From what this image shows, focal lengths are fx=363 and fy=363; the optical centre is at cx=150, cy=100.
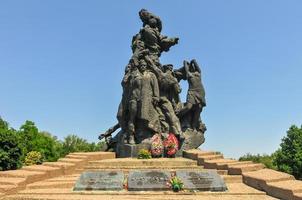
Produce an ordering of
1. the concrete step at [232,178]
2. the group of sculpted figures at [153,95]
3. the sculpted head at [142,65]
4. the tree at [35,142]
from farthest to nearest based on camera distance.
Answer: the tree at [35,142] < the sculpted head at [142,65] < the group of sculpted figures at [153,95] < the concrete step at [232,178]

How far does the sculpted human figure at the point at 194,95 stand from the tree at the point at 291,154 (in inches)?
438

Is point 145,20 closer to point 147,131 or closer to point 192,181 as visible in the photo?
point 147,131

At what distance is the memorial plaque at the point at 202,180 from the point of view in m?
7.93

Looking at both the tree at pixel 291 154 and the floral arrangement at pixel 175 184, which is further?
the tree at pixel 291 154

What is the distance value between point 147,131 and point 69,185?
18.3 ft

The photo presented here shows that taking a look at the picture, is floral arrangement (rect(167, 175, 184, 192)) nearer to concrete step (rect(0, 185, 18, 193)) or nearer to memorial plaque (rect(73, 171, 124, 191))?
memorial plaque (rect(73, 171, 124, 191))

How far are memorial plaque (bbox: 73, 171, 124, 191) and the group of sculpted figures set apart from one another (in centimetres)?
482

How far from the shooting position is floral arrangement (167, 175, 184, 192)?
791 centimetres

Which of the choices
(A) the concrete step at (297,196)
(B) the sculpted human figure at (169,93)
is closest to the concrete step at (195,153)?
(B) the sculpted human figure at (169,93)

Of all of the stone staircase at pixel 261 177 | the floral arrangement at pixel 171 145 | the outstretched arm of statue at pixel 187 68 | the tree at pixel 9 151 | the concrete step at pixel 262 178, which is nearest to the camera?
the stone staircase at pixel 261 177

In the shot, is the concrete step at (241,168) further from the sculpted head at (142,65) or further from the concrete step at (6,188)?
the sculpted head at (142,65)

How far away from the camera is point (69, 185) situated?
8.50 metres

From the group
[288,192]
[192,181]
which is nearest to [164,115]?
[192,181]

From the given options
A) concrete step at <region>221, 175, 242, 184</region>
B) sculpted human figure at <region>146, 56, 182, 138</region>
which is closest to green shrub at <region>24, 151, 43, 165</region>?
sculpted human figure at <region>146, 56, 182, 138</region>
